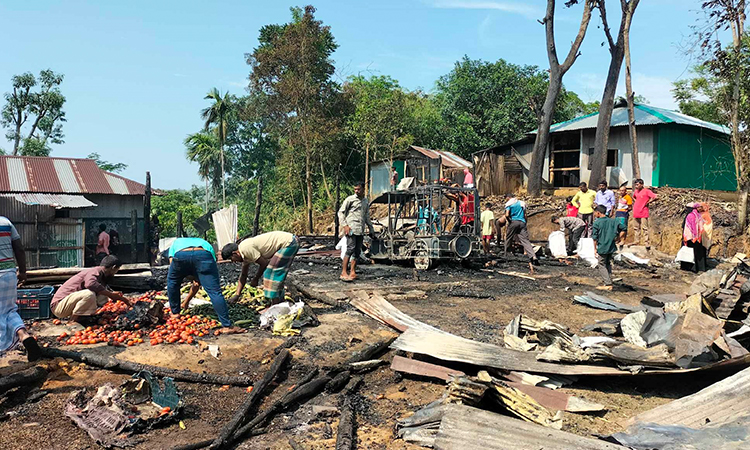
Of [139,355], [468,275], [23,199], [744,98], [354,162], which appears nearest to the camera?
[139,355]

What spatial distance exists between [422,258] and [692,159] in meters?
14.3

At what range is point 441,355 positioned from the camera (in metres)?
5.26

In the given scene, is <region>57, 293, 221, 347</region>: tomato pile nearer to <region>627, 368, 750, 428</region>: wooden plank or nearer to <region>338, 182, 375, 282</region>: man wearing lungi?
<region>338, 182, 375, 282</region>: man wearing lungi

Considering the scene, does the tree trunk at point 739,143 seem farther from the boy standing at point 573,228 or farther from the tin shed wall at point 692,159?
the tin shed wall at point 692,159

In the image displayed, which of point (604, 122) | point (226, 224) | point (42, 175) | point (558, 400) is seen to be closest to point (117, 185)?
point (42, 175)

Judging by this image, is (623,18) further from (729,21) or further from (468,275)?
(468,275)

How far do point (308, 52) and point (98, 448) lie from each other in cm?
2435

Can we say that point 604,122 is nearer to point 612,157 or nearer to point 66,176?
point 612,157

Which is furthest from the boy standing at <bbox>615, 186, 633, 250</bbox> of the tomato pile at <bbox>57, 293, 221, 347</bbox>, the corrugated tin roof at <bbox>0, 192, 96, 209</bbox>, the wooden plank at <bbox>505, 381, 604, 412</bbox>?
the corrugated tin roof at <bbox>0, 192, 96, 209</bbox>

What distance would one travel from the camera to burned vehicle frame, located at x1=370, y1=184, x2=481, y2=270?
12.0 m

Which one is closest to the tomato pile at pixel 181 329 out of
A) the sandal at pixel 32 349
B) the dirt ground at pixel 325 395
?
the dirt ground at pixel 325 395

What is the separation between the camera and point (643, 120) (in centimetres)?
2005

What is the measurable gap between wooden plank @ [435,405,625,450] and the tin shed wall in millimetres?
18885

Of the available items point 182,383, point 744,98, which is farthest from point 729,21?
point 182,383
